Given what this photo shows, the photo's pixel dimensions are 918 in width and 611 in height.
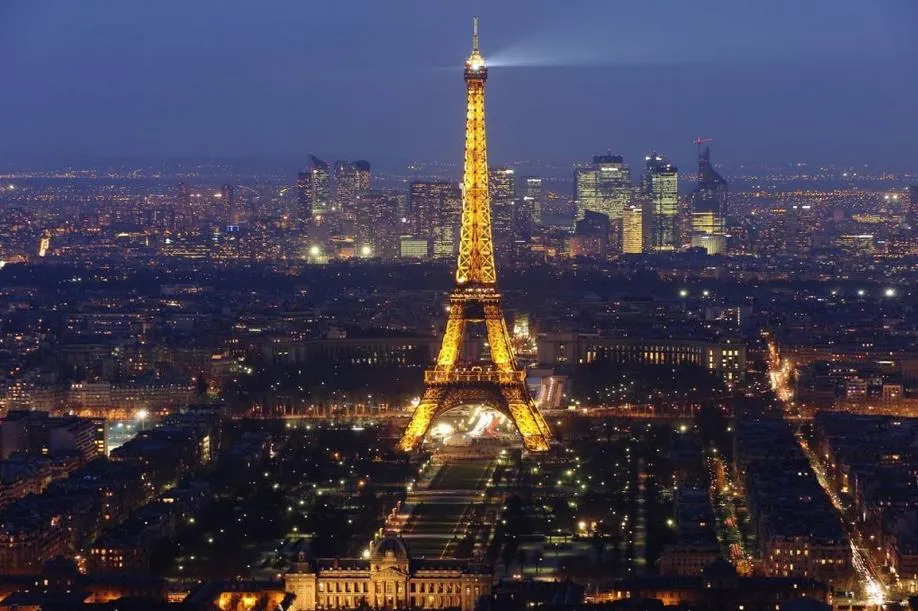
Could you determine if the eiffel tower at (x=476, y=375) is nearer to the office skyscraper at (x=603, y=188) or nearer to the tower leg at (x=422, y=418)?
the tower leg at (x=422, y=418)

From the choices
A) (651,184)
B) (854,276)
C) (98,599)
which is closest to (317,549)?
(98,599)

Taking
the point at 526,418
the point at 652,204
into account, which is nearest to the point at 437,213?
the point at 652,204

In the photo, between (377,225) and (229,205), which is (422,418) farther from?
(229,205)

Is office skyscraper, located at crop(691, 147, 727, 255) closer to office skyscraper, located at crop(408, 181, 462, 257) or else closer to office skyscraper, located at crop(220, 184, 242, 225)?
office skyscraper, located at crop(408, 181, 462, 257)

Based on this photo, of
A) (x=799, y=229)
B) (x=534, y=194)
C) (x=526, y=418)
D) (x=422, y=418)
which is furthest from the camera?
(x=799, y=229)

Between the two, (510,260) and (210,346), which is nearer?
(210,346)

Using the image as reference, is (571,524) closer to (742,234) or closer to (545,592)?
(545,592)
